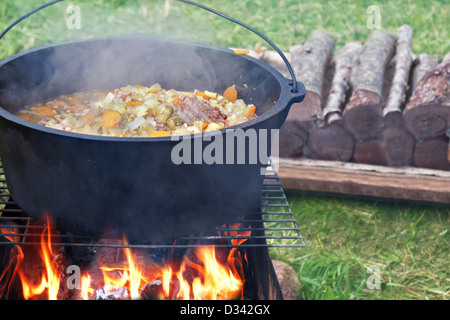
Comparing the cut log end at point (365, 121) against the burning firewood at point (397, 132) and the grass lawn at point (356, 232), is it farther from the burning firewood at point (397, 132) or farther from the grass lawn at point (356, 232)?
the grass lawn at point (356, 232)

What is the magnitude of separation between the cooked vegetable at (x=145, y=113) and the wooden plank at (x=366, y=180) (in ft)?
4.45

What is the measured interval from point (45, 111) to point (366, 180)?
2550mm

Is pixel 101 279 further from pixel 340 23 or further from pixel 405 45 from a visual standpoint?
pixel 340 23

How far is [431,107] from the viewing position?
12.6ft

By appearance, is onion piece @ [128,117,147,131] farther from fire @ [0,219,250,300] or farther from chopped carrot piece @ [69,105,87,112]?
fire @ [0,219,250,300]

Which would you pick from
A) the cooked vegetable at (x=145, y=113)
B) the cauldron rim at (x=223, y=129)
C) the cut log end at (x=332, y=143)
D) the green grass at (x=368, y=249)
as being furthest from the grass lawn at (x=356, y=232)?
the cauldron rim at (x=223, y=129)

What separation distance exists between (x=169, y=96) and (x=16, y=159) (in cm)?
102

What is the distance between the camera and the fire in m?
2.60

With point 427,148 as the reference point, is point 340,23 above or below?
above

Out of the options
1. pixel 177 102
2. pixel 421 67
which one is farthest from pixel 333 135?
pixel 177 102

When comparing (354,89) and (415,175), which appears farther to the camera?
(354,89)

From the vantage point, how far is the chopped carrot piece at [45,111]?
2814mm
